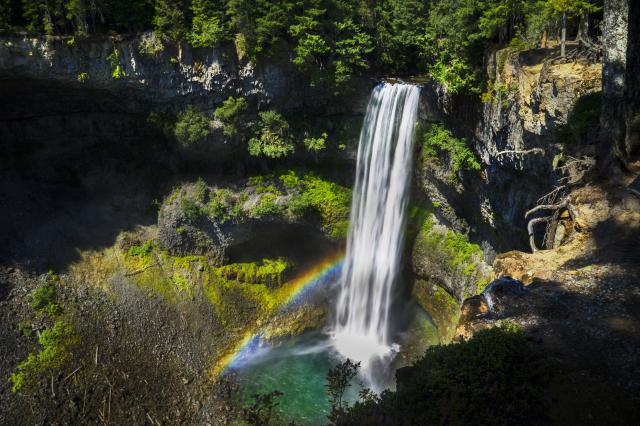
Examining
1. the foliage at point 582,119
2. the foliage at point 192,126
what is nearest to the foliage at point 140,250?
the foliage at point 192,126

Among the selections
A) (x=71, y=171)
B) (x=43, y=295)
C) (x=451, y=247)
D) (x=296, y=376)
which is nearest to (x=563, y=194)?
(x=451, y=247)

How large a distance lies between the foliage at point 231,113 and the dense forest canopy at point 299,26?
8.09 feet

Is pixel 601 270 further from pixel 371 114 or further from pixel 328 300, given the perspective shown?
pixel 328 300

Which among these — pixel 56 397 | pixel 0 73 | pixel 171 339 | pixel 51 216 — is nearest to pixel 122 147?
pixel 51 216

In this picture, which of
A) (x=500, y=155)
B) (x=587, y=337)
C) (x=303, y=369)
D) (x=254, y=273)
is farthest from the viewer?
(x=254, y=273)

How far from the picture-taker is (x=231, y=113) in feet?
76.0

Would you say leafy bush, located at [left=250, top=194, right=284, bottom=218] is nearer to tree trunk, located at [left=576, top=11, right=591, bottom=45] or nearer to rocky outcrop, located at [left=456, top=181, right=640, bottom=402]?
rocky outcrop, located at [left=456, top=181, right=640, bottom=402]

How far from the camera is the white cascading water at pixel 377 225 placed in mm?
22078

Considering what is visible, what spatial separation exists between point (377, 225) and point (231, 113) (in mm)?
9799

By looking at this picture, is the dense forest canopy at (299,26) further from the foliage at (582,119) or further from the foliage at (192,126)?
the foliage at (582,119)

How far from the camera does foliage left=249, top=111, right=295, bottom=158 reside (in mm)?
23766

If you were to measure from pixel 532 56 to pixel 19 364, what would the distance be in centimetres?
2420

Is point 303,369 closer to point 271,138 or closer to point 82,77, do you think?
point 271,138

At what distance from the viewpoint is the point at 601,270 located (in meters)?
9.64
